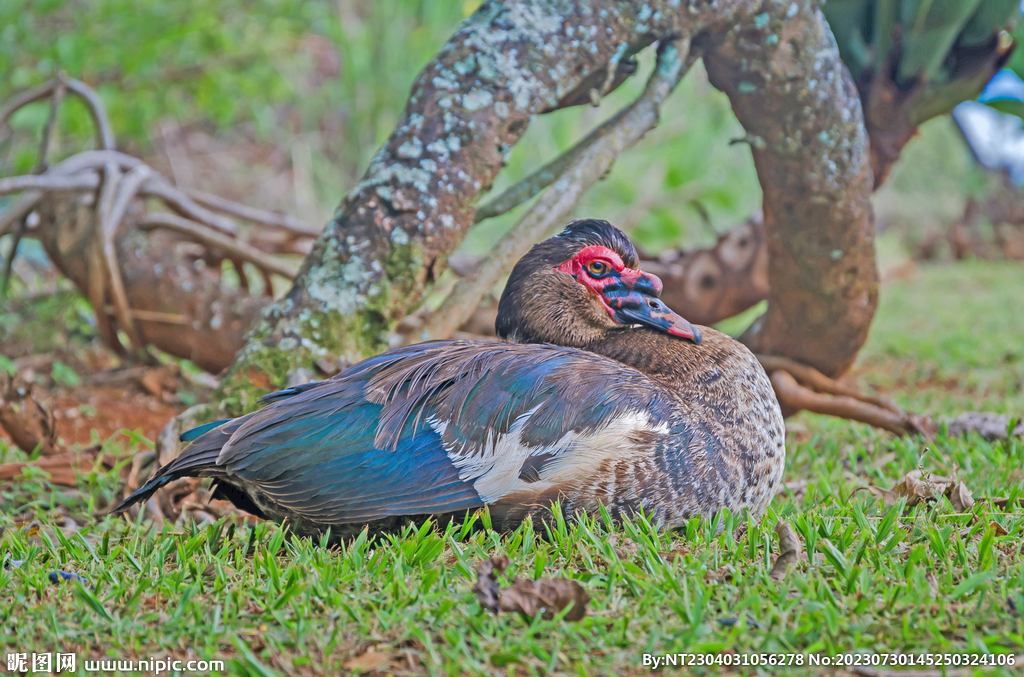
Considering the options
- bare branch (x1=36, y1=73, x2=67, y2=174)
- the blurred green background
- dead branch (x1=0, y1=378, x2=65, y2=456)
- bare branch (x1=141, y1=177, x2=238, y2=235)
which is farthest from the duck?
the blurred green background

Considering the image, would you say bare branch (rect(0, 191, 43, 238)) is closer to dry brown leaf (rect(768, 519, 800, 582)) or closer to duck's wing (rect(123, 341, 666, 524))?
duck's wing (rect(123, 341, 666, 524))

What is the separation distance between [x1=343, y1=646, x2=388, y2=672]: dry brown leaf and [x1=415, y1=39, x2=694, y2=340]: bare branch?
5.23ft

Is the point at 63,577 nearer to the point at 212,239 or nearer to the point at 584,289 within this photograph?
the point at 584,289

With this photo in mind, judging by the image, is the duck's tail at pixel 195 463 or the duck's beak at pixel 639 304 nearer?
the duck's tail at pixel 195 463

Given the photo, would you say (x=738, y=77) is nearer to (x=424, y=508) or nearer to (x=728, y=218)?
(x=424, y=508)

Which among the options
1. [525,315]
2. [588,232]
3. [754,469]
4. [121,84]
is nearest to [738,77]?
[588,232]

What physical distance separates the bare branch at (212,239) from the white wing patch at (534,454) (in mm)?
2717

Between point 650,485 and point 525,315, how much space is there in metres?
0.75

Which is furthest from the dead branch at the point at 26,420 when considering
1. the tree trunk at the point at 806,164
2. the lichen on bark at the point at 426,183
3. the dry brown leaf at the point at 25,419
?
the tree trunk at the point at 806,164

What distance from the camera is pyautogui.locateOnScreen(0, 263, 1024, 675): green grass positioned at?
162cm

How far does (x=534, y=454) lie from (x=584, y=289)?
0.69 metres

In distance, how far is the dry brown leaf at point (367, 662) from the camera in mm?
1585

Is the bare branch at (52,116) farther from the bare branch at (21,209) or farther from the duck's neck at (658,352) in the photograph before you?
the duck's neck at (658,352)

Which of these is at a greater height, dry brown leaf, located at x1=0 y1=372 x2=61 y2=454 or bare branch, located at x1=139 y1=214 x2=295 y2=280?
bare branch, located at x1=139 y1=214 x2=295 y2=280
